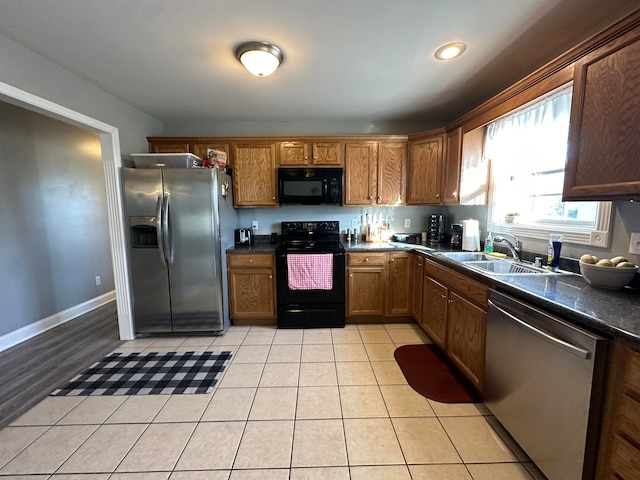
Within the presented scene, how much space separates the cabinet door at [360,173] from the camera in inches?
125

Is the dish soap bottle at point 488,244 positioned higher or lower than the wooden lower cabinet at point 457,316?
higher

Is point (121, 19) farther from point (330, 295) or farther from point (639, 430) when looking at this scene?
point (639, 430)

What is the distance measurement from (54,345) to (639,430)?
4.15 metres

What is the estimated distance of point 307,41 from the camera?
1738 mm

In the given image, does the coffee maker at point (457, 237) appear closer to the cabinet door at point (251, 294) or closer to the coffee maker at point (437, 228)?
the coffee maker at point (437, 228)

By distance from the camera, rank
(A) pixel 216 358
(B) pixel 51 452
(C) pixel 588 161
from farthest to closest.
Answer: (A) pixel 216 358
(B) pixel 51 452
(C) pixel 588 161

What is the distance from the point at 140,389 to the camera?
1960mm

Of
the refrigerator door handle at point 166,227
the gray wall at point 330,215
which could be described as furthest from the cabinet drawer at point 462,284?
the refrigerator door handle at point 166,227

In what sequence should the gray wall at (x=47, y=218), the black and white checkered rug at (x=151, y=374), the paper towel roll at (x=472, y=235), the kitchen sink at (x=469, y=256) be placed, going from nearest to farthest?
→ the black and white checkered rug at (x=151, y=374) < the kitchen sink at (x=469, y=256) < the paper towel roll at (x=472, y=235) < the gray wall at (x=47, y=218)

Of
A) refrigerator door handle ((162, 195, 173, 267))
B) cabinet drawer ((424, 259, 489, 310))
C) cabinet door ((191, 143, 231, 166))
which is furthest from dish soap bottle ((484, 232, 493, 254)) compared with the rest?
refrigerator door handle ((162, 195, 173, 267))

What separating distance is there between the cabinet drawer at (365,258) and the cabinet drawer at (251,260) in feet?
2.94

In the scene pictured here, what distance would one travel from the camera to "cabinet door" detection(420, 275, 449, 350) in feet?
7.42

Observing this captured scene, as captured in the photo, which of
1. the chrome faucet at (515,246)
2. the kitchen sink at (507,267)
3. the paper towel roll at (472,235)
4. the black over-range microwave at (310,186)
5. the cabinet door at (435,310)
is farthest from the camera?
the black over-range microwave at (310,186)

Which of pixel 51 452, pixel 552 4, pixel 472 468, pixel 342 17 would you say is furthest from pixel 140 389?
pixel 552 4
